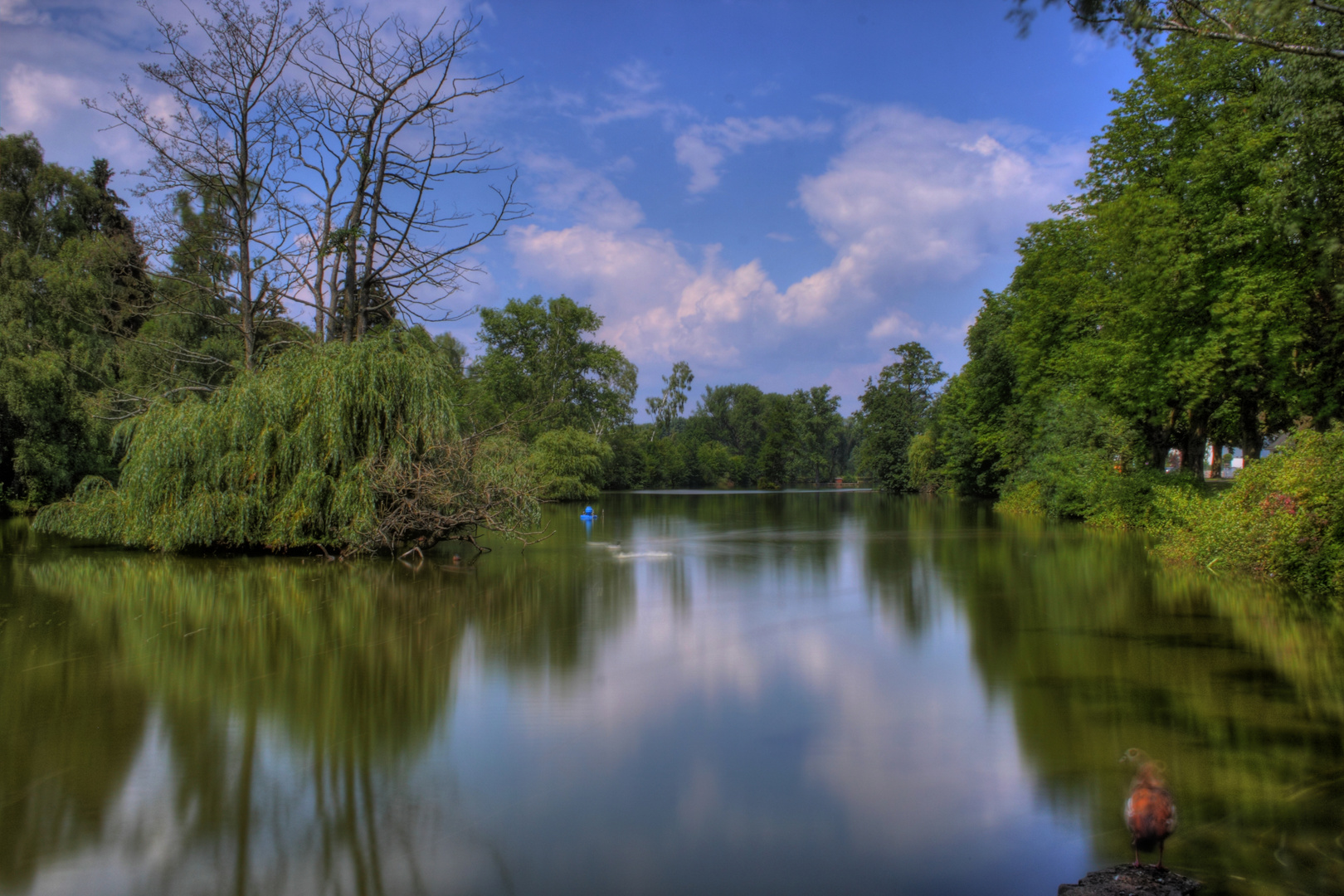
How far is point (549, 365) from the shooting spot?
5416 cm

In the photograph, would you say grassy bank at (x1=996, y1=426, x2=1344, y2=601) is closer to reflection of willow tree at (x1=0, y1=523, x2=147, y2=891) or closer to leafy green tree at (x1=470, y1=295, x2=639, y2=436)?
reflection of willow tree at (x1=0, y1=523, x2=147, y2=891)

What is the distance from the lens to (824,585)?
13.3m

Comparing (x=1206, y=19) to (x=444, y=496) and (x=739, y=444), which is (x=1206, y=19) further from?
(x=739, y=444)

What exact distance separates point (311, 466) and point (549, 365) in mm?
40084

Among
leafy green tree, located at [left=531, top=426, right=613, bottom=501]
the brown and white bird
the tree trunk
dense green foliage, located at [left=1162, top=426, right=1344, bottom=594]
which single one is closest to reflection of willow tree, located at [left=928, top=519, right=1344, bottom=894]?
the brown and white bird

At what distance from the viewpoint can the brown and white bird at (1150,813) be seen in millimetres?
3826

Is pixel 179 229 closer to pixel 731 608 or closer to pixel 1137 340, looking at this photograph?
pixel 731 608

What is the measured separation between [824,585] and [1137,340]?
1263 cm

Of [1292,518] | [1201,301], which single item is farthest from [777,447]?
[1292,518]

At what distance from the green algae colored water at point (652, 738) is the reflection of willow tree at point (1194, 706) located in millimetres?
32

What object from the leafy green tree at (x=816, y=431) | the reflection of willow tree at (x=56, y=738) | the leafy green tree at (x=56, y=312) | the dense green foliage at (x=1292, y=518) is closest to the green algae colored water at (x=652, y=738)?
the reflection of willow tree at (x=56, y=738)

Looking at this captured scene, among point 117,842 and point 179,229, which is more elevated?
point 179,229

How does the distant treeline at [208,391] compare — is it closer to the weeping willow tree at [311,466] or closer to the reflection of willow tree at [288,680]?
the weeping willow tree at [311,466]

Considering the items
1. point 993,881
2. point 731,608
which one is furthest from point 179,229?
point 993,881
